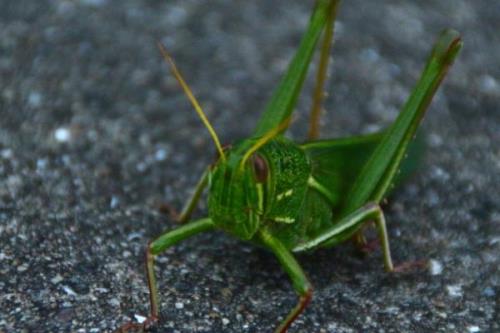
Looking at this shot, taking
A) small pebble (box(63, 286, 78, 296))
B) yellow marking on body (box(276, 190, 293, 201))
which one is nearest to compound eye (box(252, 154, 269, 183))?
yellow marking on body (box(276, 190, 293, 201))

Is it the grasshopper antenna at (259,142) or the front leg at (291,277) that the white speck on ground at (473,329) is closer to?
the front leg at (291,277)

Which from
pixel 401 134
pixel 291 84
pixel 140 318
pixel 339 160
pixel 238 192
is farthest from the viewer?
pixel 291 84

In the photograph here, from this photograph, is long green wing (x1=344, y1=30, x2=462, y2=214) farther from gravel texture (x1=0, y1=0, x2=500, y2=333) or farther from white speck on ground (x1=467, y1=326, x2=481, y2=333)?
white speck on ground (x1=467, y1=326, x2=481, y2=333)

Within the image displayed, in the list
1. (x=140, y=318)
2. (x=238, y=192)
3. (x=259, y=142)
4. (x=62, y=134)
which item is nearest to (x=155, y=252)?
(x=140, y=318)

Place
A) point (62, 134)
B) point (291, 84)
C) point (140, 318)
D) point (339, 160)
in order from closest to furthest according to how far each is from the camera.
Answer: point (140, 318) → point (339, 160) → point (291, 84) → point (62, 134)

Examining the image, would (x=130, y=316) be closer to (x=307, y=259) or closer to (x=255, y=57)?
(x=307, y=259)

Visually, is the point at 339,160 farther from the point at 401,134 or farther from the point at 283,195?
the point at 283,195

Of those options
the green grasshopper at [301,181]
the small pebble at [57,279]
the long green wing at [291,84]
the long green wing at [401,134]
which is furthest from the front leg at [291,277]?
the small pebble at [57,279]
